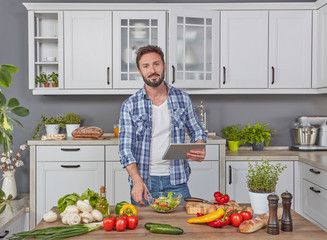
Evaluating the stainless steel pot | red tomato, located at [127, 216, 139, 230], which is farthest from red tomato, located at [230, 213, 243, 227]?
the stainless steel pot

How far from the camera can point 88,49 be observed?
3818 mm

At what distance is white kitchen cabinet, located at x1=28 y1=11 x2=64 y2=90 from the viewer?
382 centimetres

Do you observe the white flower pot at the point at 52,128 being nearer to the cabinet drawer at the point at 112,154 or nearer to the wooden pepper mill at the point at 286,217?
the cabinet drawer at the point at 112,154

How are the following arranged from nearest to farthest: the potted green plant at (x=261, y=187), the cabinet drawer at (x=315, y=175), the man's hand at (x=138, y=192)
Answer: the potted green plant at (x=261, y=187) → the man's hand at (x=138, y=192) → the cabinet drawer at (x=315, y=175)

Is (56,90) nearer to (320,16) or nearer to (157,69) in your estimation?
(157,69)

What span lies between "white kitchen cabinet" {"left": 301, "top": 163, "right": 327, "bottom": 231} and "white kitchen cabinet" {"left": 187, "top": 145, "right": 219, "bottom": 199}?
81cm

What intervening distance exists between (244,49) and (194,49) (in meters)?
0.52

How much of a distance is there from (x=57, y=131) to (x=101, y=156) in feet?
2.14

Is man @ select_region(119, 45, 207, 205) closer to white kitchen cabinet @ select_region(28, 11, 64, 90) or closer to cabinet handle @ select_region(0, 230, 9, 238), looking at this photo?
cabinet handle @ select_region(0, 230, 9, 238)

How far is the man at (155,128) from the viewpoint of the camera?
2.34 meters

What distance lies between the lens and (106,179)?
3.64 m

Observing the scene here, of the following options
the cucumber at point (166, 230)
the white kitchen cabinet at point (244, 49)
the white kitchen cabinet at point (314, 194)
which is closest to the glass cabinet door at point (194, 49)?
the white kitchen cabinet at point (244, 49)

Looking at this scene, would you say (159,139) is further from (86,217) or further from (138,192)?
(86,217)

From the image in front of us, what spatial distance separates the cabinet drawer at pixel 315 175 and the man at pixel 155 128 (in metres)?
1.26
